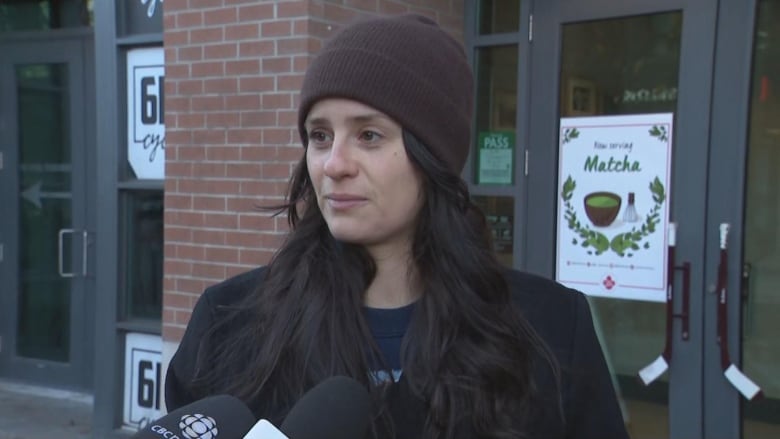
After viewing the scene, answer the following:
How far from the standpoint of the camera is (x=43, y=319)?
6.72 m

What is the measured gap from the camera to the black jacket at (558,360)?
65.4 inches

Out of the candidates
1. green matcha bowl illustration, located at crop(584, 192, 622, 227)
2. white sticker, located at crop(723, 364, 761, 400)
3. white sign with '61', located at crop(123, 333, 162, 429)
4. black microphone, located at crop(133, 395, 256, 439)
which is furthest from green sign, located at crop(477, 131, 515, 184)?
black microphone, located at crop(133, 395, 256, 439)

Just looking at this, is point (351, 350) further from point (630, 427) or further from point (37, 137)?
point (37, 137)

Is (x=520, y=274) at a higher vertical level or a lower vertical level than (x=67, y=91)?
lower

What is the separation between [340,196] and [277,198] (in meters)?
2.68

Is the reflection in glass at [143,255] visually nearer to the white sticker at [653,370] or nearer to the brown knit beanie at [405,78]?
the white sticker at [653,370]

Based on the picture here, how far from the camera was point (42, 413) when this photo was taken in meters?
6.08

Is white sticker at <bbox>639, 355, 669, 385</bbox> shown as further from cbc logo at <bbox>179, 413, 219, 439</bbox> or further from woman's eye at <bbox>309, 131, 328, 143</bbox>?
cbc logo at <bbox>179, 413, 219, 439</bbox>

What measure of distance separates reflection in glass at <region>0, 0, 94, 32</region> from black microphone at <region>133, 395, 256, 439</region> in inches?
227

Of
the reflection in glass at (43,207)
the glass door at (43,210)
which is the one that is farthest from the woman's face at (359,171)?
the reflection in glass at (43,207)

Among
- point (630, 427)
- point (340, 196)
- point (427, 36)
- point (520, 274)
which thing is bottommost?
point (630, 427)

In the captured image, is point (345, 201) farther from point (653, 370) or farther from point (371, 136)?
point (653, 370)

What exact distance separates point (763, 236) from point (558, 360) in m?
2.63

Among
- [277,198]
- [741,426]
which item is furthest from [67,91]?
[741,426]
